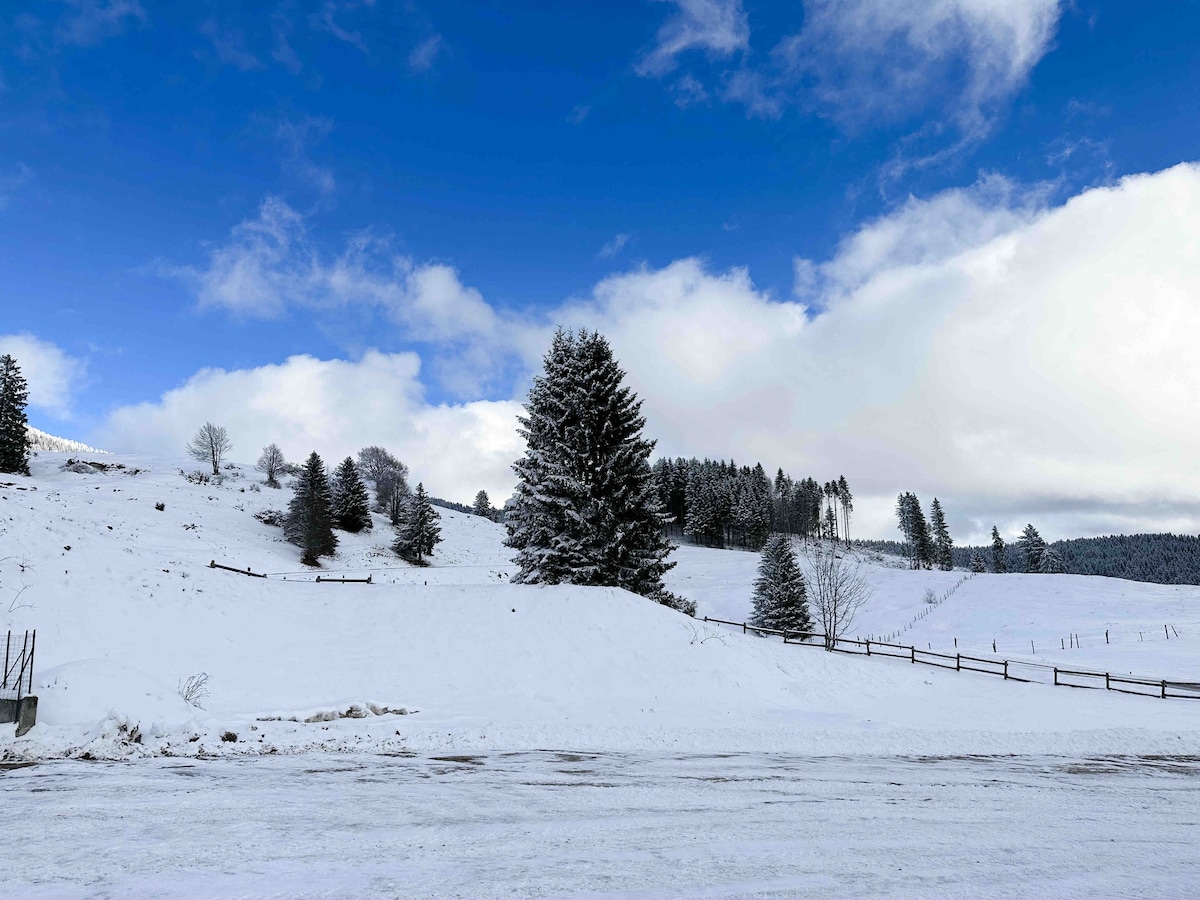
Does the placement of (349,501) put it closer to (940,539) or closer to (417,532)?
(417,532)

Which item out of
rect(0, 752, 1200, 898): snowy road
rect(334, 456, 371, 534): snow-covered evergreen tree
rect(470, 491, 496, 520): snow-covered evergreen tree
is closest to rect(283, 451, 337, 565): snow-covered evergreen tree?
rect(334, 456, 371, 534): snow-covered evergreen tree

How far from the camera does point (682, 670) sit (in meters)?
19.2

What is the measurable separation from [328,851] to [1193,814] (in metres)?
10.0

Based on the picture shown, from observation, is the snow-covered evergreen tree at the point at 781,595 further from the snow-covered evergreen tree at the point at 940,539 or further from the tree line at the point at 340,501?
the snow-covered evergreen tree at the point at 940,539

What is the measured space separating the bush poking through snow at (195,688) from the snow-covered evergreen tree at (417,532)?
1639 inches

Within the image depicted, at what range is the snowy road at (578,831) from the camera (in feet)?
14.9

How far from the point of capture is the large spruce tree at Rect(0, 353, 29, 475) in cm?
5406

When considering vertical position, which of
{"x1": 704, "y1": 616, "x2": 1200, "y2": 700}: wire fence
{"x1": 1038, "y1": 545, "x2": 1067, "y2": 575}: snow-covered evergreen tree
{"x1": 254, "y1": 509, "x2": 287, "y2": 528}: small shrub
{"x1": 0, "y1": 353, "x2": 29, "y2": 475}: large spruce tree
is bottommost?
{"x1": 704, "y1": 616, "x2": 1200, "y2": 700}: wire fence

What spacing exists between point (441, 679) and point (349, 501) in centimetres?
4753

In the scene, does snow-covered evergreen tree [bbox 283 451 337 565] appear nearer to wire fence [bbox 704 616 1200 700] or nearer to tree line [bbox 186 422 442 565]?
tree line [bbox 186 422 442 565]

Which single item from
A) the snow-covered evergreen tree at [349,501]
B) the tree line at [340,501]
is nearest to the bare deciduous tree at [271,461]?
the tree line at [340,501]

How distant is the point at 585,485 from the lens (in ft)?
80.0

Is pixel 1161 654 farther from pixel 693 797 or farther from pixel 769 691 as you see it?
pixel 693 797

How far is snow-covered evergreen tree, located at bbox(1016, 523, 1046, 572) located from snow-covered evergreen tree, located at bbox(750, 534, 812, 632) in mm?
85655
